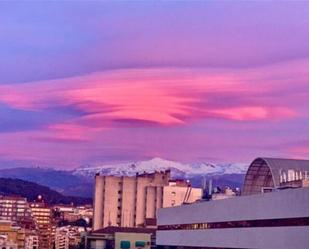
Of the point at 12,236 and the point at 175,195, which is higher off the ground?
the point at 175,195

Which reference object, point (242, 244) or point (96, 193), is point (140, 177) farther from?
point (242, 244)

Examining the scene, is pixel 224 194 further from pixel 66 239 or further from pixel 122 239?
pixel 66 239

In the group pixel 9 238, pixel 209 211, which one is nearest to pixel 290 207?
pixel 209 211

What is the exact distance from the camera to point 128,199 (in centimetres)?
12419

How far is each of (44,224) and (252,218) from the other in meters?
114

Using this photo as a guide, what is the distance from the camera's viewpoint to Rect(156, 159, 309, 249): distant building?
4344 centimetres

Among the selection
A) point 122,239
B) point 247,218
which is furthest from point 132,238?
point 247,218

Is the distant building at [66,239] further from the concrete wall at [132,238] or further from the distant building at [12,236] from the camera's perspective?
the concrete wall at [132,238]

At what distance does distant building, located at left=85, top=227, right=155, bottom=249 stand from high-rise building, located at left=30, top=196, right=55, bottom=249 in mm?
34795

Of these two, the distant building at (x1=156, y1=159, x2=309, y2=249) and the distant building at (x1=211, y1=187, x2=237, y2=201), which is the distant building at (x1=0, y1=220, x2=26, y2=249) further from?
the distant building at (x1=211, y1=187, x2=237, y2=201)

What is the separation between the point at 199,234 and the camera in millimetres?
61625

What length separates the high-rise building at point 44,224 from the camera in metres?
140

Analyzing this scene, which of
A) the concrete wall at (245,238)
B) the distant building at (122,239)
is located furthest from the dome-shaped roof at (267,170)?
the distant building at (122,239)

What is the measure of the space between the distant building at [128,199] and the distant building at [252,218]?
47028 mm
